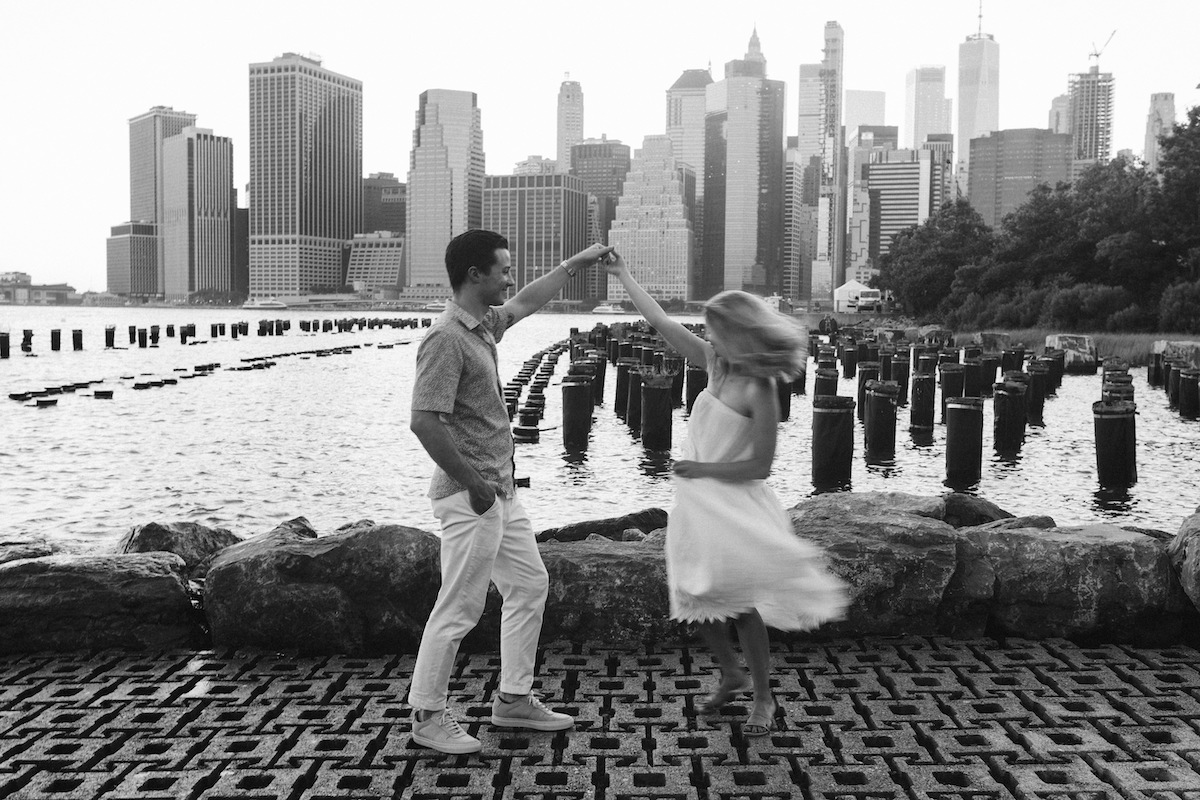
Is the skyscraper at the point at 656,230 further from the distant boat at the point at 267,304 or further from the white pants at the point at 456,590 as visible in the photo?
the white pants at the point at 456,590

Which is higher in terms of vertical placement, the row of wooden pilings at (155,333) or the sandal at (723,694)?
the row of wooden pilings at (155,333)

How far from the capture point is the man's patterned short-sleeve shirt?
448 cm

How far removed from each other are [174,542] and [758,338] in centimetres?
547

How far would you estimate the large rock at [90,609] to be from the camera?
18.9ft

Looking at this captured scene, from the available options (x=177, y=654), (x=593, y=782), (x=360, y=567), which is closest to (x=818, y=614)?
(x=593, y=782)

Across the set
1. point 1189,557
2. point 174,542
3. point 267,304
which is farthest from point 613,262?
point 267,304

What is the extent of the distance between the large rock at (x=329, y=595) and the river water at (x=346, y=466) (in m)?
5.00

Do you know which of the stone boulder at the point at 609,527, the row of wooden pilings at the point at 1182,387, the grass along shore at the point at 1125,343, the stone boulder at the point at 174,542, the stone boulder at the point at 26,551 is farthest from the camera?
the grass along shore at the point at 1125,343

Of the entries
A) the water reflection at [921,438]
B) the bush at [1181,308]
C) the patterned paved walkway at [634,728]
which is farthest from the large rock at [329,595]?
the bush at [1181,308]

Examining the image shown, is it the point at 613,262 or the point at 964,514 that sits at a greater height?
the point at 613,262

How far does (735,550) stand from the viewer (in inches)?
184

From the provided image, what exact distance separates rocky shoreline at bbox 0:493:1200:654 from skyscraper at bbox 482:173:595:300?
13213cm

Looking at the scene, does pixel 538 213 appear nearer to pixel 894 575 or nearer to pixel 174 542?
pixel 174 542

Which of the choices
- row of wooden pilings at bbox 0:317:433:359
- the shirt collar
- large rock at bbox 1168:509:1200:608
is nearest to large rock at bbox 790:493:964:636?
large rock at bbox 1168:509:1200:608
